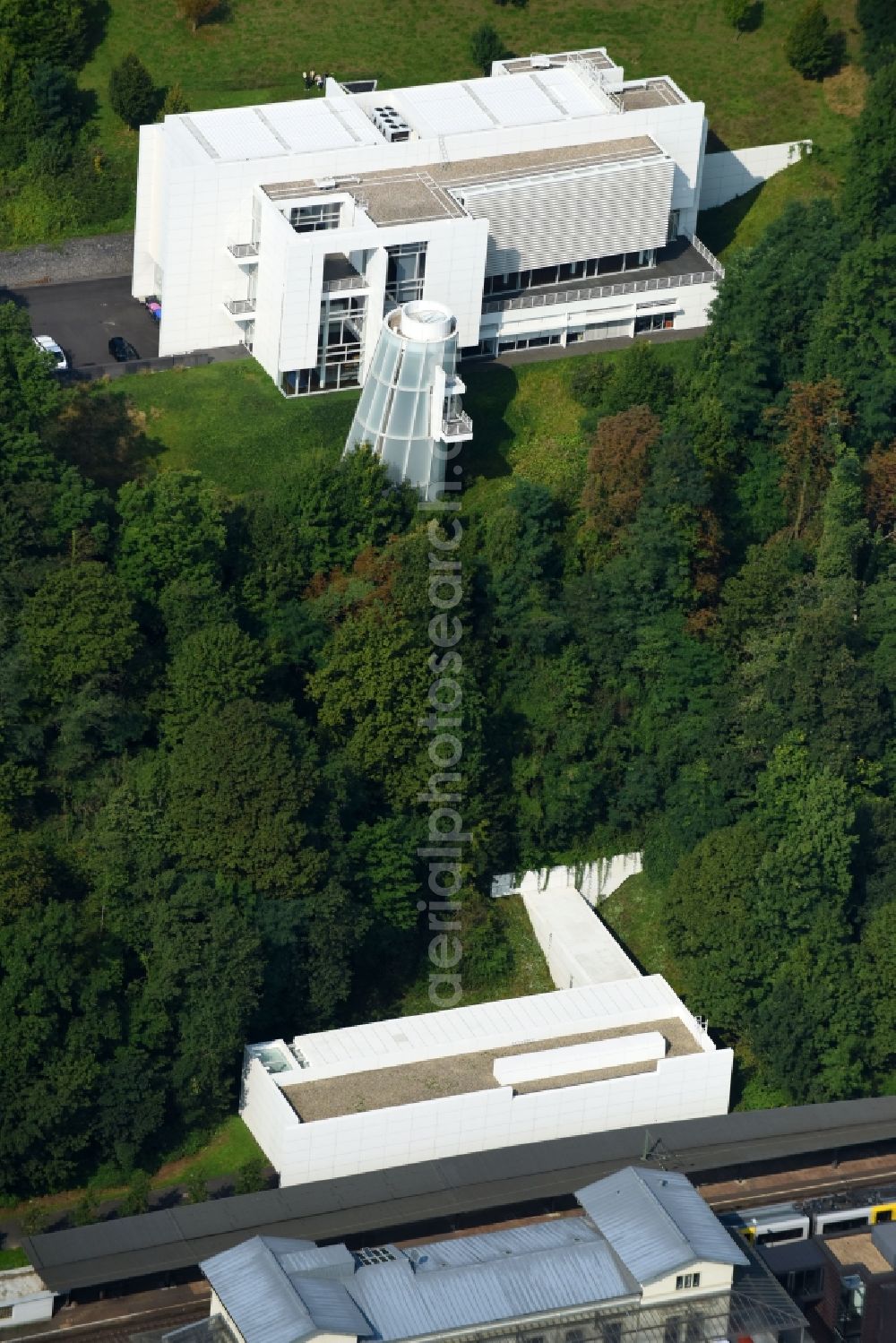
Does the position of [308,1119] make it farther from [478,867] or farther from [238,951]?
[478,867]

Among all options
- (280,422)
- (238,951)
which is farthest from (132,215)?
(238,951)

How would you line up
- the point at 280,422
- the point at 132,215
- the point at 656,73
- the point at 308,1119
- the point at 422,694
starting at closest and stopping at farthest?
the point at 308,1119 < the point at 422,694 < the point at 280,422 < the point at 132,215 < the point at 656,73

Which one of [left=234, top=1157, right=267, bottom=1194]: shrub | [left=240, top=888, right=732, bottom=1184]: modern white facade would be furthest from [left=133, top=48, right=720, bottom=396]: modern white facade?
[left=234, top=1157, right=267, bottom=1194]: shrub

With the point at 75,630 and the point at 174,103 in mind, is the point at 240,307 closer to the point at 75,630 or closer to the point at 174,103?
the point at 174,103

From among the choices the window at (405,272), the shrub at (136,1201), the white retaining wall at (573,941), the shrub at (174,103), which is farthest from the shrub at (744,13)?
the shrub at (136,1201)

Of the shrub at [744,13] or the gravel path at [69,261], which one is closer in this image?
the gravel path at [69,261]

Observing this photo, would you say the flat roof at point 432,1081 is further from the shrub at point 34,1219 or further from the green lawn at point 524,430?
the green lawn at point 524,430

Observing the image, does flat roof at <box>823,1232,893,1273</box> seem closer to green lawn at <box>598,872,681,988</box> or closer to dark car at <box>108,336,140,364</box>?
green lawn at <box>598,872,681,988</box>
